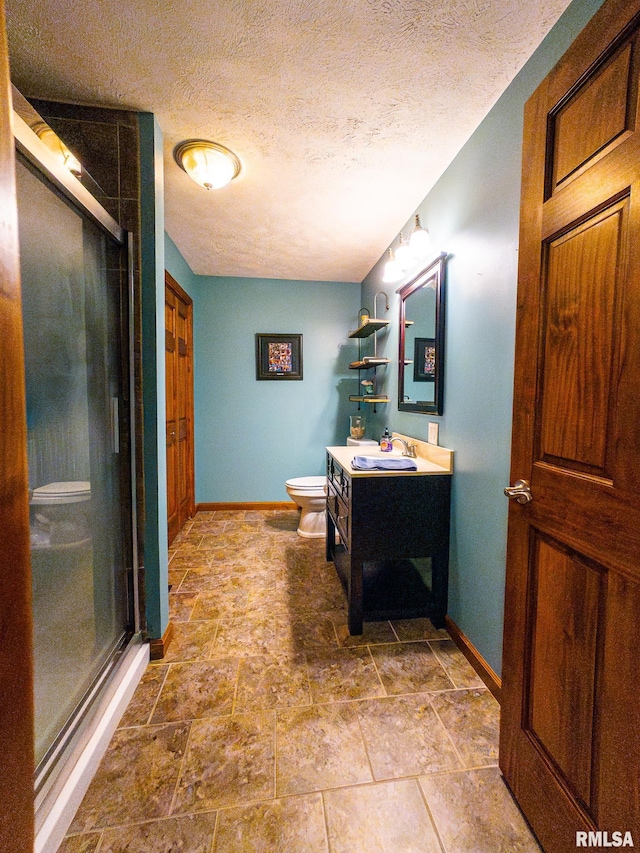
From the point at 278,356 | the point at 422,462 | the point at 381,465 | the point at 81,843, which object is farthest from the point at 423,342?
the point at 81,843

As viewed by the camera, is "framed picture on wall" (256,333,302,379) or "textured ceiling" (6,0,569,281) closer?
"textured ceiling" (6,0,569,281)

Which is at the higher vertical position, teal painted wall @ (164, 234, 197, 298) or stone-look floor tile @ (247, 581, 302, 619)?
teal painted wall @ (164, 234, 197, 298)

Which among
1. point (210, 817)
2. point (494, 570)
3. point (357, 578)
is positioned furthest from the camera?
point (357, 578)

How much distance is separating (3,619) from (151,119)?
187 cm

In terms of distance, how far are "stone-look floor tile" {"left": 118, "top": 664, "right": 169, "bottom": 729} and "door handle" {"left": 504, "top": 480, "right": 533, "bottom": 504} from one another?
151 centimetres

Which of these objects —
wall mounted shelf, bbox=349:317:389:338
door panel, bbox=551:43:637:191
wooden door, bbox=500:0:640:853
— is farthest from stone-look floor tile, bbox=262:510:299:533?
door panel, bbox=551:43:637:191

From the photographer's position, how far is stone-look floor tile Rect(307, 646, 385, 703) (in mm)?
1304

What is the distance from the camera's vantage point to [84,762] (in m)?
0.97

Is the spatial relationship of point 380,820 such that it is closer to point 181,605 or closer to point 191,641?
point 191,641

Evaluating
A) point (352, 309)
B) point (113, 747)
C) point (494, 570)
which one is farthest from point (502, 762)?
point (352, 309)

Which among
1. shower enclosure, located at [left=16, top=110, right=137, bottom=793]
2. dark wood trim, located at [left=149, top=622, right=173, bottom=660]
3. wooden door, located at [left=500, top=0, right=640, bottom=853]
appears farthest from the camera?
dark wood trim, located at [left=149, top=622, right=173, bottom=660]

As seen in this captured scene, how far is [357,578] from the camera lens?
1.63 m

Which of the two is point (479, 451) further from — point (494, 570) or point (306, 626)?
point (306, 626)

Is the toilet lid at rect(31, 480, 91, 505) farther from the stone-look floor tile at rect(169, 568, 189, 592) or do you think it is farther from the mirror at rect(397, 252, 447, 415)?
the mirror at rect(397, 252, 447, 415)
